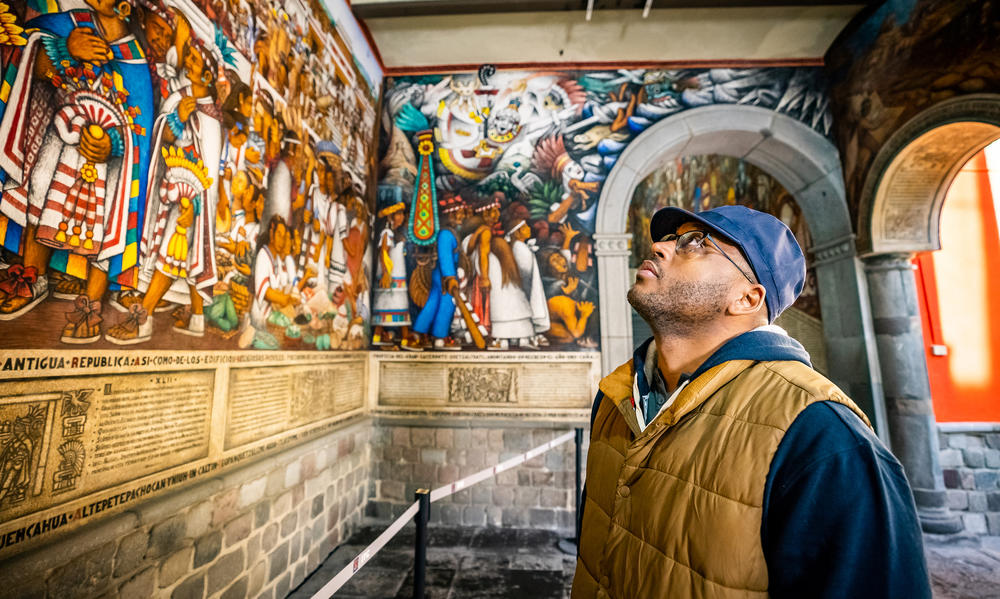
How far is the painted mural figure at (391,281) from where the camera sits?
455cm

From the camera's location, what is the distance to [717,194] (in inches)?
304

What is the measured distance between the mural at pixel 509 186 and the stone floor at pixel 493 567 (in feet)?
6.50

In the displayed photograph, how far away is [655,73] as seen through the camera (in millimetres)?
4961

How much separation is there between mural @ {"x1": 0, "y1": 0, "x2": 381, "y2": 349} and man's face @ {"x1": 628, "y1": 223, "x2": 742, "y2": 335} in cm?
217

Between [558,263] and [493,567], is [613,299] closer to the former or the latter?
[558,263]

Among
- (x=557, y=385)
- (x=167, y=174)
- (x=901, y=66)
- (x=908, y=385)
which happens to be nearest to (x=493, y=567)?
(x=557, y=385)

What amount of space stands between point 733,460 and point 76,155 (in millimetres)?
2505

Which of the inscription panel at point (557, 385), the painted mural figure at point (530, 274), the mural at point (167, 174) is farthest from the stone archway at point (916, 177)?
the mural at point (167, 174)

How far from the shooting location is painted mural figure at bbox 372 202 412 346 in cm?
455

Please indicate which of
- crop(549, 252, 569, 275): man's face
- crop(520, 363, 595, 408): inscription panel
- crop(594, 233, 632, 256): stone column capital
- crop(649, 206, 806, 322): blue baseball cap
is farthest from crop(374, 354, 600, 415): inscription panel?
crop(649, 206, 806, 322): blue baseball cap

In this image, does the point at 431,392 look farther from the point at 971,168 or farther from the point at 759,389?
the point at 971,168

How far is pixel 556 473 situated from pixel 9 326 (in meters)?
4.12

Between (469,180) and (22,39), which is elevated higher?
(469,180)

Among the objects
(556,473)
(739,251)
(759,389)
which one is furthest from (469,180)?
(759,389)
